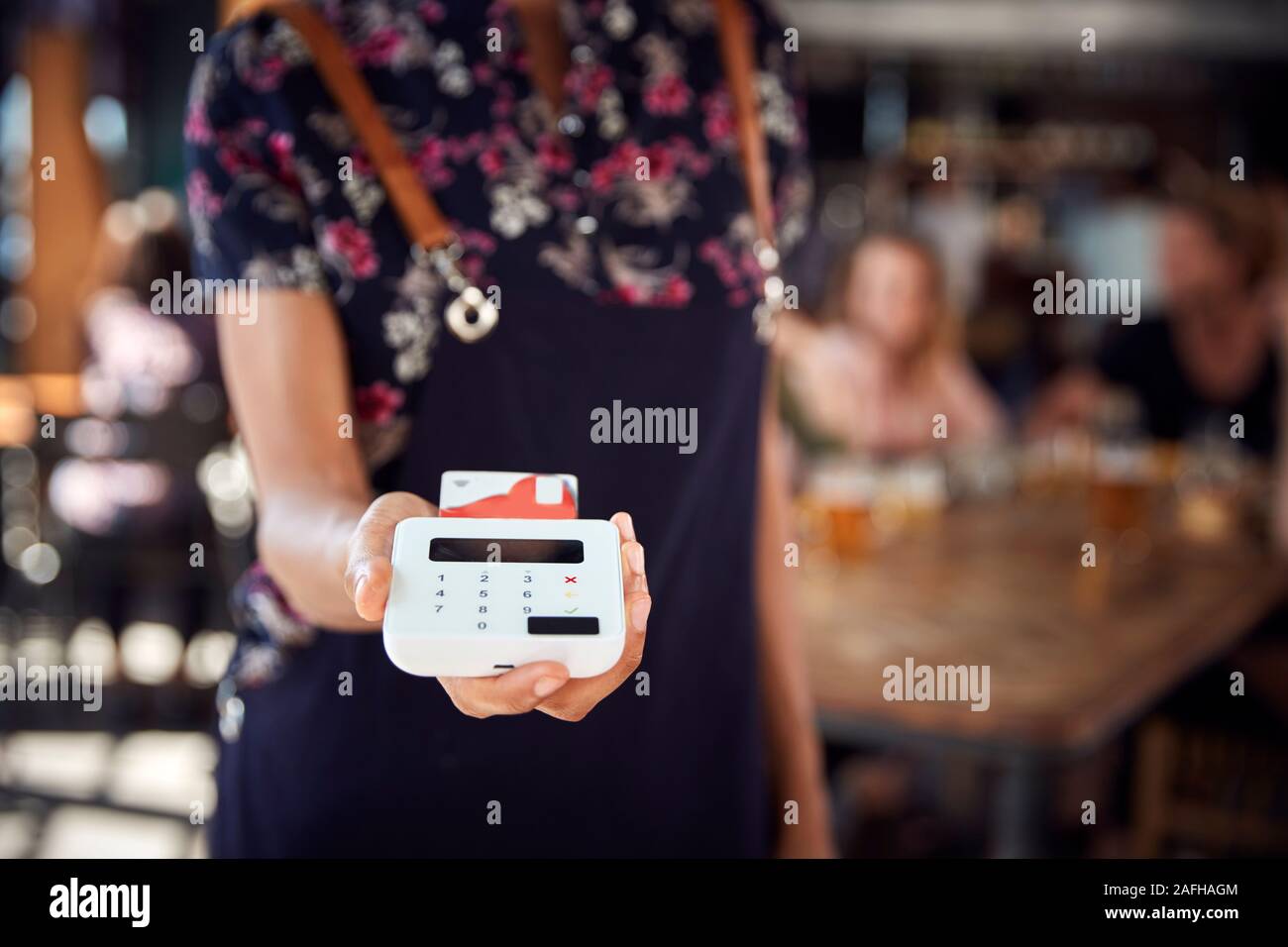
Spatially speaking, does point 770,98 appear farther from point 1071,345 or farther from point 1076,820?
point 1071,345

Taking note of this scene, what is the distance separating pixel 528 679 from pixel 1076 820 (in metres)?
2.03

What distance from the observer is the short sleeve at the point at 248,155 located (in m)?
0.83

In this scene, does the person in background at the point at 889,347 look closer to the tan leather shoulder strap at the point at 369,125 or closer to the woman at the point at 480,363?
the woman at the point at 480,363

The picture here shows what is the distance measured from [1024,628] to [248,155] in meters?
1.49

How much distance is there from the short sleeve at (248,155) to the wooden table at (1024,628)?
1.04 m

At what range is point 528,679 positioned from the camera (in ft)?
1.64

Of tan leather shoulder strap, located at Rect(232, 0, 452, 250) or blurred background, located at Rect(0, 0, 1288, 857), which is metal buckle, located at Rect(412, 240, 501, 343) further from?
blurred background, located at Rect(0, 0, 1288, 857)

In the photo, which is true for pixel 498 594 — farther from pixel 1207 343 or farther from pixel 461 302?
pixel 1207 343

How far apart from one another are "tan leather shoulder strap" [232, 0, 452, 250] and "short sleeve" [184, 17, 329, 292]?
13mm

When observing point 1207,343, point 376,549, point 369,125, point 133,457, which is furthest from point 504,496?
point 1207,343

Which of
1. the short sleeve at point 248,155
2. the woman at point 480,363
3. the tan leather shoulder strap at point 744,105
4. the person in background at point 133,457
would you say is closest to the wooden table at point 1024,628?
the woman at point 480,363

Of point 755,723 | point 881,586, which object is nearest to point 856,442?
point 881,586

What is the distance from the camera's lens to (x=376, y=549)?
1.75 ft

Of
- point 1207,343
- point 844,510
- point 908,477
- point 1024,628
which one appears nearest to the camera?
point 1024,628
